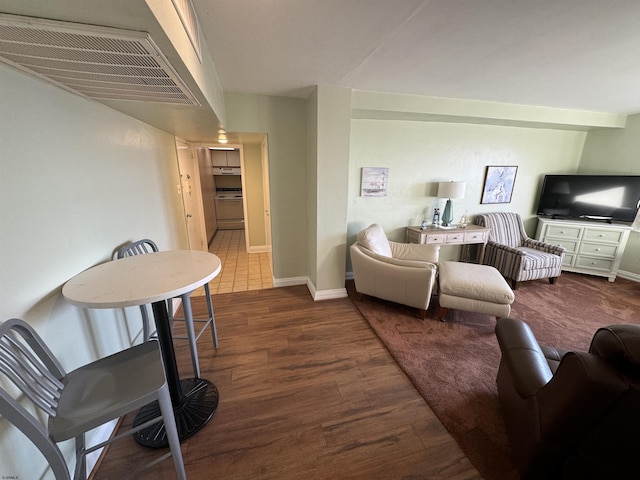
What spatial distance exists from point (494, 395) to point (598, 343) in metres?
1.12

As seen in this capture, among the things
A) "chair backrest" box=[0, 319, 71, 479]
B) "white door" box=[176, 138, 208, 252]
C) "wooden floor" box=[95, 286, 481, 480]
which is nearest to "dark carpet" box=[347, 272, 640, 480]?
"wooden floor" box=[95, 286, 481, 480]

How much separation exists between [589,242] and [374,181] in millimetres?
3373

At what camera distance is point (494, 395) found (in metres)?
1.73

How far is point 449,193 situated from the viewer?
3.46 meters

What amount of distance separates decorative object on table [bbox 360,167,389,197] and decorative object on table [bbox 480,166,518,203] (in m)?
1.78

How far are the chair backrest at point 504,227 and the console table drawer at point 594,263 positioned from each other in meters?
0.80

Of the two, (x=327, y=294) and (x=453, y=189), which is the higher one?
(x=453, y=189)

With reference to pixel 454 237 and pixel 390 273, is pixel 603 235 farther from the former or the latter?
pixel 390 273

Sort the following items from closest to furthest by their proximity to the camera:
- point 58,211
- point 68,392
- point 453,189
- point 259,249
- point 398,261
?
point 68,392 < point 58,211 < point 398,261 < point 453,189 < point 259,249

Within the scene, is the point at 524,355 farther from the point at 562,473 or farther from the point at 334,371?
the point at 334,371

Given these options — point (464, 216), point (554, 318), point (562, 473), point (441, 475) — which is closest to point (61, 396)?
point (441, 475)

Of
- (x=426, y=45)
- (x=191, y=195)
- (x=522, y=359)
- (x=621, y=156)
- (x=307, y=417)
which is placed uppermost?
(x=426, y=45)

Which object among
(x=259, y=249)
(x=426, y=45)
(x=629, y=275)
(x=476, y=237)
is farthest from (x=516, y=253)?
(x=259, y=249)

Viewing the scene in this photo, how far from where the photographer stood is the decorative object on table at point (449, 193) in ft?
11.2
